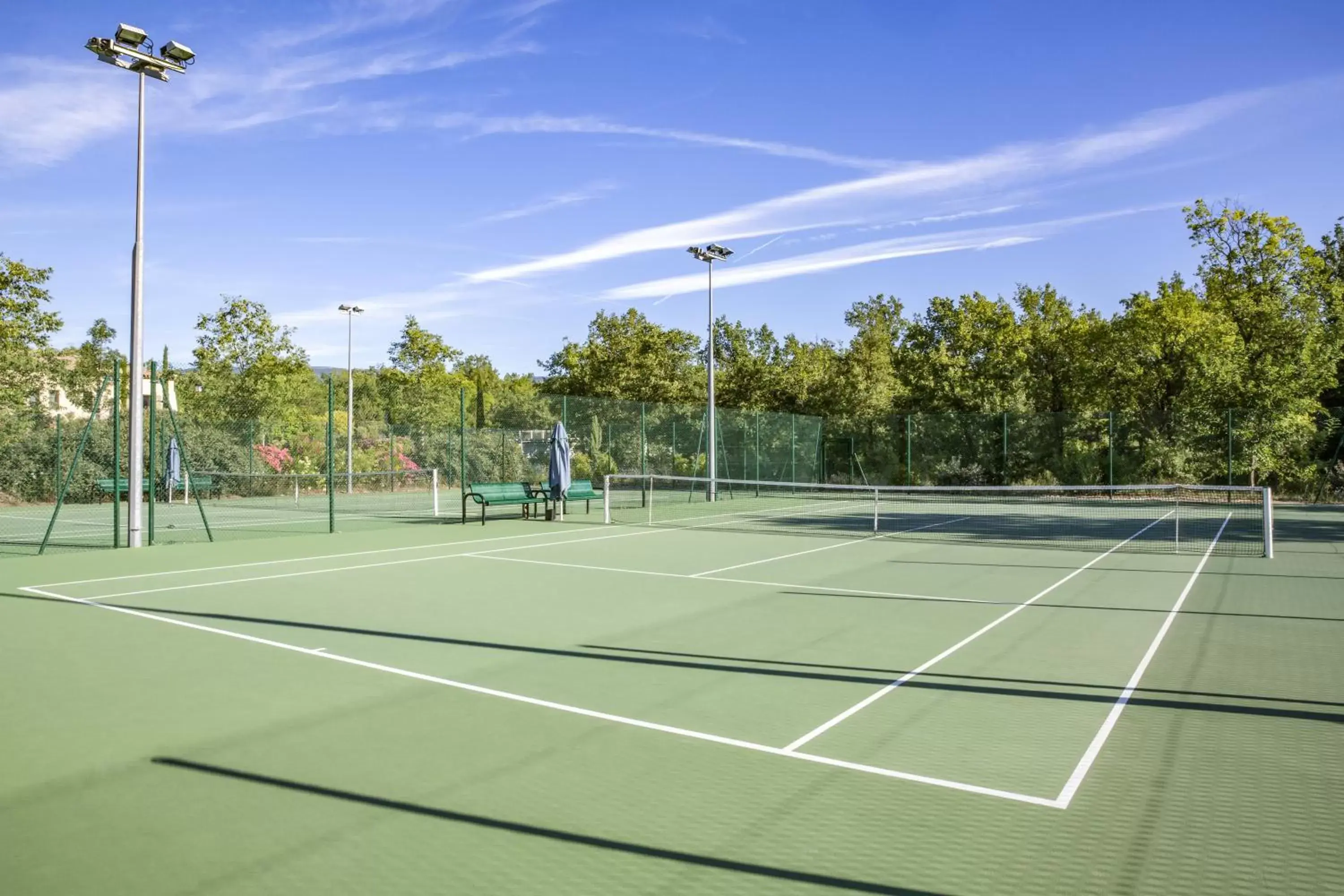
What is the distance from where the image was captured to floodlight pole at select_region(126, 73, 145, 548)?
557 inches

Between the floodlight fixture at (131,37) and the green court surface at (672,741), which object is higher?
the floodlight fixture at (131,37)

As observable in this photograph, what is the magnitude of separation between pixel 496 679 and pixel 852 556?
811 centimetres

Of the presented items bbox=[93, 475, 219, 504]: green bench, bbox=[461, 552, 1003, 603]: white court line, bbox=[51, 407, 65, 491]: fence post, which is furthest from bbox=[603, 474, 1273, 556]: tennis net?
bbox=[51, 407, 65, 491]: fence post

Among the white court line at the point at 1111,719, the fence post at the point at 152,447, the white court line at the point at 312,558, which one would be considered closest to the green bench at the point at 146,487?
the fence post at the point at 152,447

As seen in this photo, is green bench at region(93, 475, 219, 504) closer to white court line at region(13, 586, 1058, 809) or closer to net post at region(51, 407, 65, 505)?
net post at region(51, 407, 65, 505)

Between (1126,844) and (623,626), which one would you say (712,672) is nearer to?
(623,626)

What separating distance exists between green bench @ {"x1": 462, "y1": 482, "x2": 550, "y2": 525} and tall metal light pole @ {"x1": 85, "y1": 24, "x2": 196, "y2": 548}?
556 centimetres

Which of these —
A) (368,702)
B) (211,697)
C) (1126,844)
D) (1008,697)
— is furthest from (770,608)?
(1126,844)

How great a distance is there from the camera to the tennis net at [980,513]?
1608cm

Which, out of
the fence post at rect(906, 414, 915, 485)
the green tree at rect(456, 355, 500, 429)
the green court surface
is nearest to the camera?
the green court surface

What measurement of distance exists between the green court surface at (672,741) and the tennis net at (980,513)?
6098mm

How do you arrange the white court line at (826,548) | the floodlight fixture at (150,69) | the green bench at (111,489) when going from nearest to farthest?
the white court line at (826,548)
the floodlight fixture at (150,69)
the green bench at (111,489)

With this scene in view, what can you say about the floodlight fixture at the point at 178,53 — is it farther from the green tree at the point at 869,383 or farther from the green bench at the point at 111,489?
the green tree at the point at 869,383

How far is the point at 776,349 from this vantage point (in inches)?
1620
